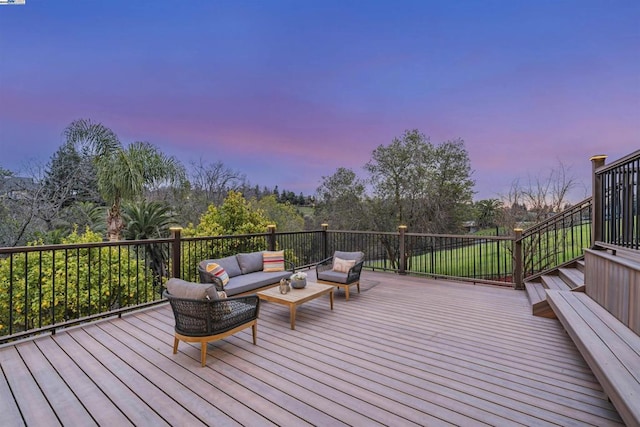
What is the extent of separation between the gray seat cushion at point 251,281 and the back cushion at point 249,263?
13 centimetres

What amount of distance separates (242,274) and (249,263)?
0.25 meters

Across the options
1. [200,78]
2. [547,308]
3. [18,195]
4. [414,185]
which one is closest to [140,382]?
[547,308]

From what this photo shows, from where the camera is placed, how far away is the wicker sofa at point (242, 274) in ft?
13.3

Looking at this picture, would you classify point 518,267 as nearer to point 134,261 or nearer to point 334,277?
point 334,277

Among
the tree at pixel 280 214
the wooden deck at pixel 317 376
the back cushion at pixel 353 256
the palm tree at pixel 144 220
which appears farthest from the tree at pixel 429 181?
the palm tree at pixel 144 220

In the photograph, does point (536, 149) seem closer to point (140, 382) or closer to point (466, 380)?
point (466, 380)

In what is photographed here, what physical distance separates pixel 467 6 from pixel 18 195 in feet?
46.9

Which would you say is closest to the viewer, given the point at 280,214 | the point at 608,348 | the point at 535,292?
the point at 608,348

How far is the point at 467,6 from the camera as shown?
21.9ft

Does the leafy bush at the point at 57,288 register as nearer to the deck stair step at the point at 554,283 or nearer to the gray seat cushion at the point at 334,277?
the gray seat cushion at the point at 334,277

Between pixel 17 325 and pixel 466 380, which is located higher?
pixel 466 380

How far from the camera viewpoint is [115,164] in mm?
8023

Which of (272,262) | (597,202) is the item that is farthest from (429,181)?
(272,262)

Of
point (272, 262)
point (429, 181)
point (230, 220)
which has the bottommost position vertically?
point (272, 262)
